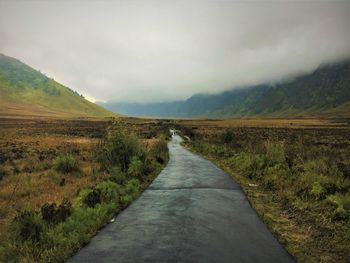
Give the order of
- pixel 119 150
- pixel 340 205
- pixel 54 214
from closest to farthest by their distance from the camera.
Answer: pixel 54 214
pixel 340 205
pixel 119 150

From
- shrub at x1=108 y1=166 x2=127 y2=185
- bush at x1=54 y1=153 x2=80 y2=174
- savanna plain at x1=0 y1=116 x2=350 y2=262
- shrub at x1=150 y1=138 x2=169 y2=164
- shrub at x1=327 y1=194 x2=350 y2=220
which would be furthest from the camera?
shrub at x1=150 y1=138 x2=169 y2=164

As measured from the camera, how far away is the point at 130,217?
39.2ft

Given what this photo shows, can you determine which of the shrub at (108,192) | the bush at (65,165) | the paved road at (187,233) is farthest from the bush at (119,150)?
the paved road at (187,233)

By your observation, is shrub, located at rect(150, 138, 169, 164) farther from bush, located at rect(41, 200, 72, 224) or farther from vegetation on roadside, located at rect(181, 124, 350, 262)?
bush, located at rect(41, 200, 72, 224)

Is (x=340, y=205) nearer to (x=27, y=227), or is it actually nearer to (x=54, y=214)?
(x=54, y=214)

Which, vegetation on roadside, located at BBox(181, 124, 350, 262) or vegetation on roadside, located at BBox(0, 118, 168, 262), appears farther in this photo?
vegetation on roadside, located at BBox(181, 124, 350, 262)

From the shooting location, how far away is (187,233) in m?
9.88

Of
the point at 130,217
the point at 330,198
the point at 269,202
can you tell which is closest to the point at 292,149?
the point at 269,202

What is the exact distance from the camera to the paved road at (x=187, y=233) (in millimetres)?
8281

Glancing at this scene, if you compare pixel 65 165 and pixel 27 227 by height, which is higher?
pixel 27 227

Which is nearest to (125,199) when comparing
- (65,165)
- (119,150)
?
(119,150)

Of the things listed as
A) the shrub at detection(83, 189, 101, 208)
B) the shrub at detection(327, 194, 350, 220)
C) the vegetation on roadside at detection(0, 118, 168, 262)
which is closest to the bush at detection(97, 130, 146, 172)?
the vegetation on roadside at detection(0, 118, 168, 262)

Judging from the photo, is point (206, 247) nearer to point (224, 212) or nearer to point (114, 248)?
point (114, 248)

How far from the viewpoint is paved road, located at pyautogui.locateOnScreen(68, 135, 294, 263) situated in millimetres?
8281
